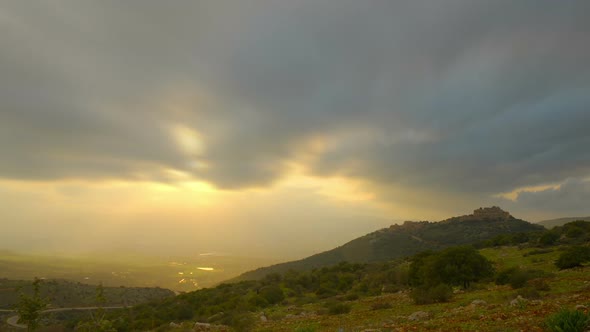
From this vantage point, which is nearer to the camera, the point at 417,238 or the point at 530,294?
the point at 530,294

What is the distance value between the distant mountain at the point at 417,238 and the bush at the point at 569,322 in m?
115

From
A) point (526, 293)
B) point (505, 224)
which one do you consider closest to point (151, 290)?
point (526, 293)

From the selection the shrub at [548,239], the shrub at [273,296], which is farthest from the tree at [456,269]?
the shrub at [548,239]

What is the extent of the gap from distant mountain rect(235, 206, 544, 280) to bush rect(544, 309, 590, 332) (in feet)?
379

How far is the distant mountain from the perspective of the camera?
128 m

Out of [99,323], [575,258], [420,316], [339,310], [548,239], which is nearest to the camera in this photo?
[99,323]

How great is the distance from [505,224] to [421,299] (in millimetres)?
156164

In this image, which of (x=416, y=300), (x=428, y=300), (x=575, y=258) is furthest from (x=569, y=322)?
(x=575, y=258)

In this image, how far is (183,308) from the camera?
4553 cm

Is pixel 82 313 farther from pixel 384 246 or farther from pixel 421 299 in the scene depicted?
pixel 384 246

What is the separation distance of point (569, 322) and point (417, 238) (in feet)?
498

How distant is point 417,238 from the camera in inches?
5871

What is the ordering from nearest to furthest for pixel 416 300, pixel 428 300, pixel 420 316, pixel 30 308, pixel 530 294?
pixel 30 308 < pixel 420 316 < pixel 530 294 < pixel 428 300 < pixel 416 300

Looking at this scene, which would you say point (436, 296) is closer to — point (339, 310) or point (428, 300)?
point (428, 300)
